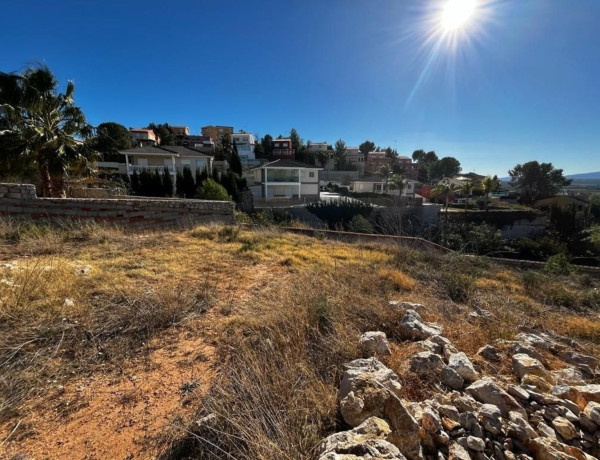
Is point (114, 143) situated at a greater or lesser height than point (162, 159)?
greater

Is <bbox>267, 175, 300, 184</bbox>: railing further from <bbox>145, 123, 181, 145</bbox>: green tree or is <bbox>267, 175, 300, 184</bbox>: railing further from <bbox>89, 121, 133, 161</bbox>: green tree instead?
<bbox>145, 123, 181, 145</bbox>: green tree

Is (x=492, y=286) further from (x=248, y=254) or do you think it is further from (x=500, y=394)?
(x=248, y=254)

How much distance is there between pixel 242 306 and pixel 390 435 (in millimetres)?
2375

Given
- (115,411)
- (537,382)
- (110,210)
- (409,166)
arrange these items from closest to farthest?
1. (115,411)
2. (537,382)
3. (110,210)
4. (409,166)

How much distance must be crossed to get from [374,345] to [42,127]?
479 inches

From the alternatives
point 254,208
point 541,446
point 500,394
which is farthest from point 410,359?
point 254,208

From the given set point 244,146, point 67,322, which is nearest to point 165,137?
point 244,146

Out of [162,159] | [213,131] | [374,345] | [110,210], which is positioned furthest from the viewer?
[213,131]

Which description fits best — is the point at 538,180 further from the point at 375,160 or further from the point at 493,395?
the point at 493,395

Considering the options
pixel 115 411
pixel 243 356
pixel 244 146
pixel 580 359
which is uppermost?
pixel 244 146

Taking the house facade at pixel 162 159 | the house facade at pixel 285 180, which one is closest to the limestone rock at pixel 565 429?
Answer: the house facade at pixel 162 159

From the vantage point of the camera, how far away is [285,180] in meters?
32.4

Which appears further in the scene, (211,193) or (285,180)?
(285,180)

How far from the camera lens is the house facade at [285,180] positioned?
104ft
